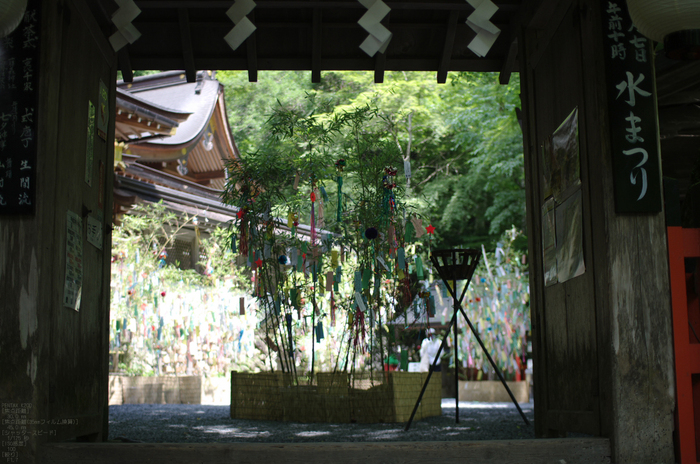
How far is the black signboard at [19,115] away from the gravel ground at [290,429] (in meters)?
1.38

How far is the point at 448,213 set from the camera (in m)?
15.6

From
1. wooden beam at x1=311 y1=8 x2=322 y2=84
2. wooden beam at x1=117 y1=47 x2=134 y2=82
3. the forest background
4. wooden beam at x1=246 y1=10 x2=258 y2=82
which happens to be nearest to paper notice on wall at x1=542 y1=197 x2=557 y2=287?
wooden beam at x1=311 y1=8 x2=322 y2=84

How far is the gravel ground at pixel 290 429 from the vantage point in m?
4.02

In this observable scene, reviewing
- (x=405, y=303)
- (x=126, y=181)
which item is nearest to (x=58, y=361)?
(x=405, y=303)

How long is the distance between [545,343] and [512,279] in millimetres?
5484

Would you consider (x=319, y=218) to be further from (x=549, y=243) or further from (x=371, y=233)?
(x=549, y=243)

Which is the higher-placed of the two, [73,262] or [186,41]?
[186,41]

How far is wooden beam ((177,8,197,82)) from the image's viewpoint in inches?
158

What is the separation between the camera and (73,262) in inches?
123

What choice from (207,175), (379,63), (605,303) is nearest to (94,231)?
(379,63)

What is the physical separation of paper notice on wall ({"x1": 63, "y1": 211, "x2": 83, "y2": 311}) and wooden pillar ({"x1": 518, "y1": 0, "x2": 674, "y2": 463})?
2.31 m

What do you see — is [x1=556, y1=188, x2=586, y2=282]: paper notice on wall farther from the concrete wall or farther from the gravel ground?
the concrete wall

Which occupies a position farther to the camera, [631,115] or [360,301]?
[360,301]

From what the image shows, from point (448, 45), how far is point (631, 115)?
174 centimetres
